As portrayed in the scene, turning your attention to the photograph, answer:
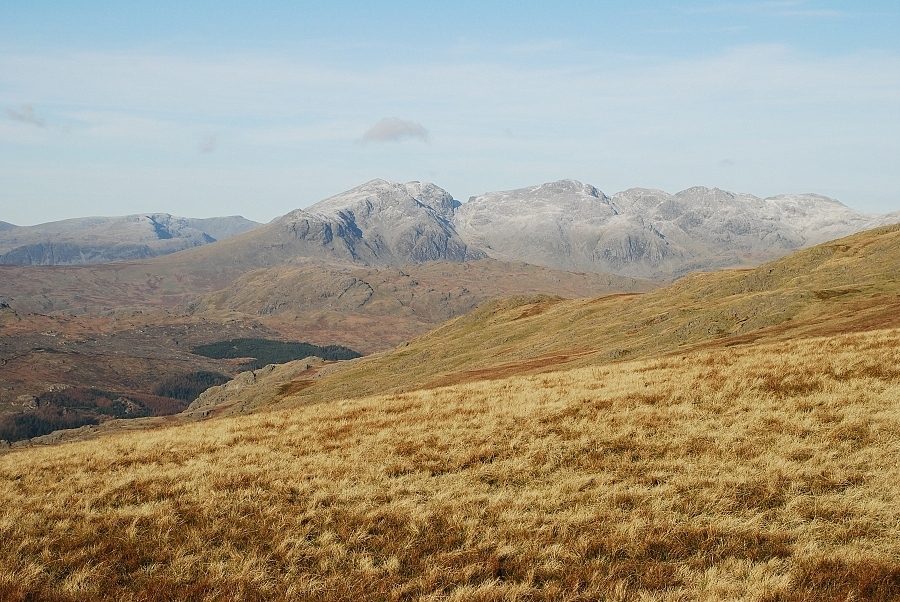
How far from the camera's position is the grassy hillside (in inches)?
2410

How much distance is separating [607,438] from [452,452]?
4430 millimetres

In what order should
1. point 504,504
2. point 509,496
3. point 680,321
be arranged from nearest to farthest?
point 504,504 → point 509,496 → point 680,321

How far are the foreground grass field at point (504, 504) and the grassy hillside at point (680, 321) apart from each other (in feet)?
98.4

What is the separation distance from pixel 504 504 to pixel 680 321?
240 feet

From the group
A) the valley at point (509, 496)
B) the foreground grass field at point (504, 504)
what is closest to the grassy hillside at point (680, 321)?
the valley at point (509, 496)

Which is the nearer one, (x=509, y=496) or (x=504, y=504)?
(x=504, y=504)

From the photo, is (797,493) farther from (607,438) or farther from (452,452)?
Answer: (452,452)

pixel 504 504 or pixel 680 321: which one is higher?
pixel 504 504

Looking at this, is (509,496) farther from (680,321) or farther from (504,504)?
(680,321)

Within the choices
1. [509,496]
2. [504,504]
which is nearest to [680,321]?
[509,496]

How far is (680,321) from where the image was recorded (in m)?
82.4

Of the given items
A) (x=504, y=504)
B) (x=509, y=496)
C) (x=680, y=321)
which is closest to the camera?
(x=504, y=504)

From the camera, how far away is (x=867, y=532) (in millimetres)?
12438

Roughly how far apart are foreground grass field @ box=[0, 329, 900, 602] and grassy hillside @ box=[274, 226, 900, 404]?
98.4 feet
